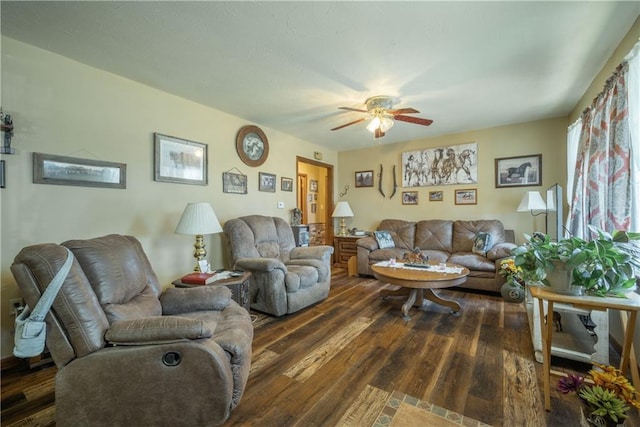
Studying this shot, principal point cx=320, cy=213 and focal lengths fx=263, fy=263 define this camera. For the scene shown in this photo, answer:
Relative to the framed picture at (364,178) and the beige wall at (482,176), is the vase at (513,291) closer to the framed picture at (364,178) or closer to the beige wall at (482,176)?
the beige wall at (482,176)

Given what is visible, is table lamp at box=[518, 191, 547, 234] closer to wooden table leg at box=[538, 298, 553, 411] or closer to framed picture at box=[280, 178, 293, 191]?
wooden table leg at box=[538, 298, 553, 411]

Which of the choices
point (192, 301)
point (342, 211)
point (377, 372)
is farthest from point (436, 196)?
point (192, 301)

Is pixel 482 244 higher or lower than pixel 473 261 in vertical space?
higher

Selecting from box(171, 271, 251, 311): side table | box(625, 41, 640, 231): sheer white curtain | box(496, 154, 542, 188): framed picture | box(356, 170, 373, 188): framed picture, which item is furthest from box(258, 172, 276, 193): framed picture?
box(625, 41, 640, 231): sheer white curtain

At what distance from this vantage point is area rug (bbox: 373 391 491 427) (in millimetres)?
1412

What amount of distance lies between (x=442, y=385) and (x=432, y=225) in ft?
10.4

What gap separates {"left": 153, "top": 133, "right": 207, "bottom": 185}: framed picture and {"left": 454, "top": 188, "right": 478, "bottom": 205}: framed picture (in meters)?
4.01

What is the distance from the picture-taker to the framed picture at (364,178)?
5.41 m

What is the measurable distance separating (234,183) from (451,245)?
3.51 meters

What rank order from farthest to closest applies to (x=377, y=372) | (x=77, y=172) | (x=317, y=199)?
(x=317, y=199), (x=77, y=172), (x=377, y=372)

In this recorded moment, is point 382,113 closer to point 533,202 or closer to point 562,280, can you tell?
point 562,280

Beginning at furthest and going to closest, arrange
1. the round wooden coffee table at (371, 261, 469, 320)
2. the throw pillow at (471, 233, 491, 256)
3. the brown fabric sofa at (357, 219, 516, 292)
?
the throw pillow at (471, 233, 491, 256) < the brown fabric sofa at (357, 219, 516, 292) < the round wooden coffee table at (371, 261, 469, 320)

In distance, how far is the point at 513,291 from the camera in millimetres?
2975

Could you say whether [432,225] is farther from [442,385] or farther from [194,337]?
[194,337]
